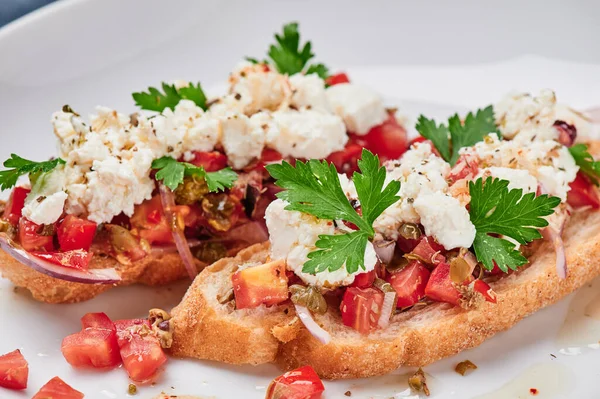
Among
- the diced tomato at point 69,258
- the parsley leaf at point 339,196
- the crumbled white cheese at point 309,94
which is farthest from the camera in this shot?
the crumbled white cheese at point 309,94

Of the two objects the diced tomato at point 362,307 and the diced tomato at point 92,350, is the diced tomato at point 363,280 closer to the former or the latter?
the diced tomato at point 362,307

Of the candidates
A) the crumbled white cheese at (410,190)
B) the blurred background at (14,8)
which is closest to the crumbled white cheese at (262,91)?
the crumbled white cheese at (410,190)

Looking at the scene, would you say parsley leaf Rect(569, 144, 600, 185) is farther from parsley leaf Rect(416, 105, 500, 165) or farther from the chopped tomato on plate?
the chopped tomato on plate

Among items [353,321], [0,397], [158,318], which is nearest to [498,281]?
[353,321]

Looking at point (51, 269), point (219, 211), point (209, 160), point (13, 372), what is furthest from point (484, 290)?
point (13, 372)

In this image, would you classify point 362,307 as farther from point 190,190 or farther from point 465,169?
point 190,190
